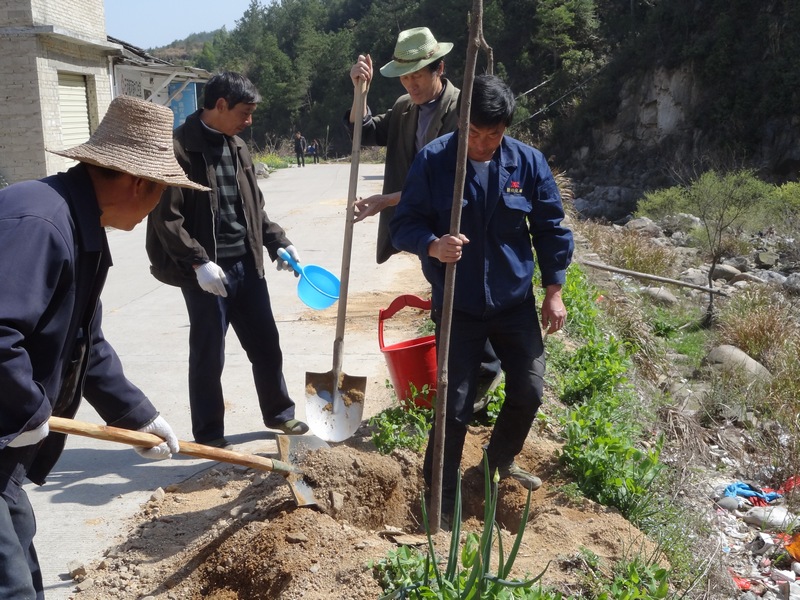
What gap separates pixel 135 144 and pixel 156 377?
3759 millimetres

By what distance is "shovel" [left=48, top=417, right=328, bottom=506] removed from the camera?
8.07 feet

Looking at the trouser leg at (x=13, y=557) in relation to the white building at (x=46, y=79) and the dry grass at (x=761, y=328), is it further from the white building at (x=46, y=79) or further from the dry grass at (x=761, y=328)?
the white building at (x=46, y=79)

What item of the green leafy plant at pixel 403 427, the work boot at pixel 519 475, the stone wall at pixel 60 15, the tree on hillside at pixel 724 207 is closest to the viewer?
the work boot at pixel 519 475

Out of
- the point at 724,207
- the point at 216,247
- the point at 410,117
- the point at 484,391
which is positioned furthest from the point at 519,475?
the point at 724,207

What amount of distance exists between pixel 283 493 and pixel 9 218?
2.03m

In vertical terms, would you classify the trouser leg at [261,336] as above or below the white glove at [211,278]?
below

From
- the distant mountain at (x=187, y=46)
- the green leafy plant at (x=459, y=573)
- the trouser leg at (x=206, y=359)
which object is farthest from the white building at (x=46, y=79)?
the distant mountain at (x=187, y=46)

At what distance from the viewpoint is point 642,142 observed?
35.7m

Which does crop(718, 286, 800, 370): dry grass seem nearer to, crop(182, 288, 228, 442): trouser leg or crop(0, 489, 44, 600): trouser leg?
crop(182, 288, 228, 442): trouser leg

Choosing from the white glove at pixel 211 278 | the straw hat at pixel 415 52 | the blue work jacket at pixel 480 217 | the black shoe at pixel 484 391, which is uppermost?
the straw hat at pixel 415 52

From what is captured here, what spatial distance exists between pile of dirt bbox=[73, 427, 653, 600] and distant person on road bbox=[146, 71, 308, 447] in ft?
1.86

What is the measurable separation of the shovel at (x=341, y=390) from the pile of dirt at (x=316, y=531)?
22cm

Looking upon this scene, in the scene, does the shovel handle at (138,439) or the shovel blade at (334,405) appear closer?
the shovel handle at (138,439)

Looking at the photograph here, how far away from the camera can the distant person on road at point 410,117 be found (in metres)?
4.33
